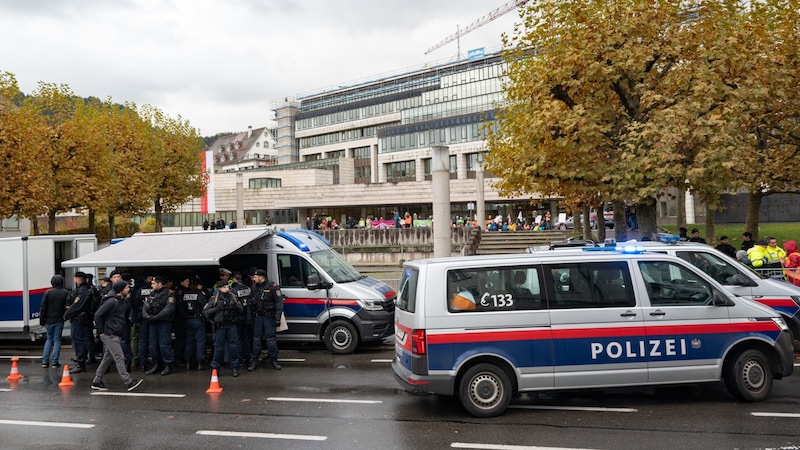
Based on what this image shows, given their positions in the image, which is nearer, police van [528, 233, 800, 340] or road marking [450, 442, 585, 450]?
road marking [450, 442, 585, 450]

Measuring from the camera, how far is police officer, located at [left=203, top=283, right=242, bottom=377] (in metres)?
10.9

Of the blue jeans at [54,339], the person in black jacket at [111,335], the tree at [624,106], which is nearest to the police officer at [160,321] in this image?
the person in black jacket at [111,335]

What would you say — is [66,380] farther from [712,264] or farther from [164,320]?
[712,264]

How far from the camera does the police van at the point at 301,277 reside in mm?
12539

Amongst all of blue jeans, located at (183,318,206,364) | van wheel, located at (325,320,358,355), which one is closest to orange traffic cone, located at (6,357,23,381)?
blue jeans, located at (183,318,206,364)

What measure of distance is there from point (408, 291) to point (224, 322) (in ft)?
13.5

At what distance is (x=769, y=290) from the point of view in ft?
32.2

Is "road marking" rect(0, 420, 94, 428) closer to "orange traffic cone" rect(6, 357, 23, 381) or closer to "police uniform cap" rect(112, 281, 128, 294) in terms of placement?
"police uniform cap" rect(112, 281, 128, 294)

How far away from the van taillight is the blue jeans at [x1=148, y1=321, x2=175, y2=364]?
5.67m

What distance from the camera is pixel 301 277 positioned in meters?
12.9

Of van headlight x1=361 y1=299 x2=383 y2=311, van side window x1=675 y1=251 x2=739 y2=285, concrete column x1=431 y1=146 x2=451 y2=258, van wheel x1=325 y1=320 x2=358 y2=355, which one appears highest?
concrete column x1=431 y1=146 x2=451 y2=258

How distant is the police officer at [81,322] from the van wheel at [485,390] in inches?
317

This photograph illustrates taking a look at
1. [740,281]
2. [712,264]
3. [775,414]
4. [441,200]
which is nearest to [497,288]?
[775,414]

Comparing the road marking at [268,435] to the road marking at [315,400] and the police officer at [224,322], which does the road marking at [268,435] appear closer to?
the road marking at [315,400]
